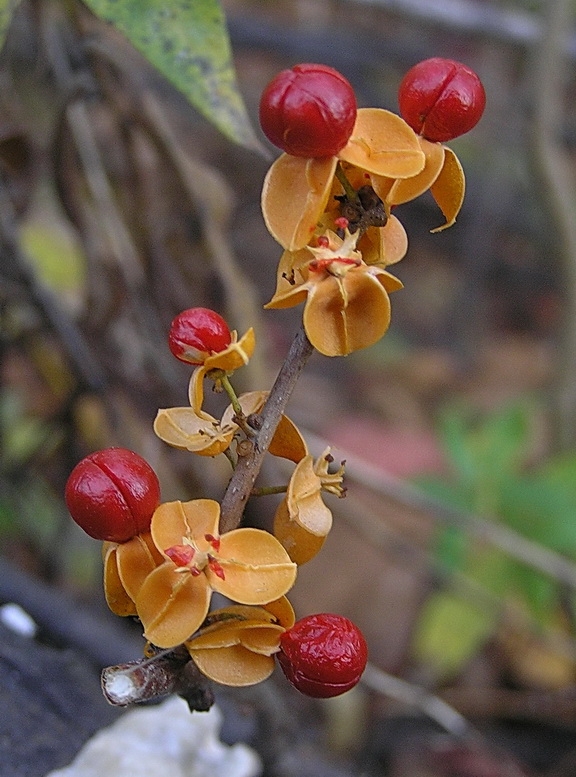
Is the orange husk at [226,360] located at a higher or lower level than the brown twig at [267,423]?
higher

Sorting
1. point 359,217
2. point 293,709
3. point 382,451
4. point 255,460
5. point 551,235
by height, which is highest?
point 359,217

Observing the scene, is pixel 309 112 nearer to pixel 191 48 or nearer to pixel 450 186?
pixel 450 186

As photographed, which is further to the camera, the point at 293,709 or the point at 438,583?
the point at 438,583

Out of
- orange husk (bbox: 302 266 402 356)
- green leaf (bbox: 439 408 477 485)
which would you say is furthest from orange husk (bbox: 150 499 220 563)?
green leaf (bbox: 439 408 477 485)

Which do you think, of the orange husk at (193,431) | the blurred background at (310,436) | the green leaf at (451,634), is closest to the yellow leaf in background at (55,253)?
the blurred background at (310,436)

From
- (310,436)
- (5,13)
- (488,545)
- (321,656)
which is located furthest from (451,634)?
(5,13)

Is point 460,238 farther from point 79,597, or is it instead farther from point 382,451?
point 79,597

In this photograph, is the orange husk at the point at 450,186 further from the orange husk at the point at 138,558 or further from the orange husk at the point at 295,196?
the orange husk at the point at 138,558

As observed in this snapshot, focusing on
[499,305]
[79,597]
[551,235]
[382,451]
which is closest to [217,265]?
[79,597]
